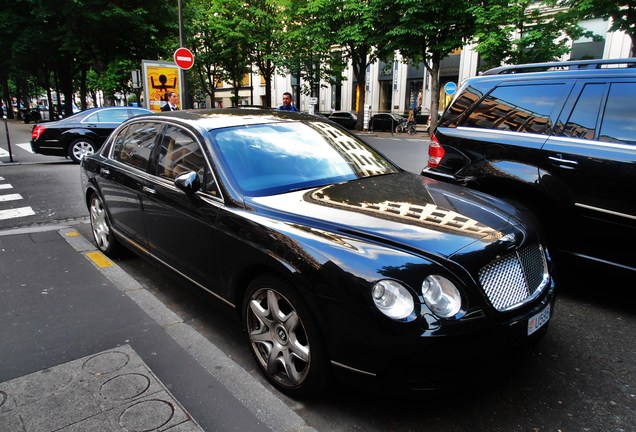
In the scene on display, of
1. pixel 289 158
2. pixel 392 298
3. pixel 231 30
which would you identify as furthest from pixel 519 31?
pixel 392 298

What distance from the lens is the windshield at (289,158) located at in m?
3.16

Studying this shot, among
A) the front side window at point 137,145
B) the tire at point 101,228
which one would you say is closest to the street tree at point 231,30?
the tire at point 101,228

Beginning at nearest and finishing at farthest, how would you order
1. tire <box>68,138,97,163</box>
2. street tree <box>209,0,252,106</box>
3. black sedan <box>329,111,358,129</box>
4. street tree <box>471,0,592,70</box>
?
tire <box>68,138,97,163</box> → street tree <box>471,0,592,70</box> → street tree <box>209,0,252,106</box> → black sedan <box>329,111,358,129</box>

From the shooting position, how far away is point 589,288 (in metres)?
4.25

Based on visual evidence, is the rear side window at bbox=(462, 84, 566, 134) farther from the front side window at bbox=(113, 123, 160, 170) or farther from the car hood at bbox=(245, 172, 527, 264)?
the front side window at bbox=(113, 123, 160, 170)

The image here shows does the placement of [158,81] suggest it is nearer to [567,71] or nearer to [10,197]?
[10,197]

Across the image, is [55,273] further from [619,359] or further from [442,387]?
[619,359]

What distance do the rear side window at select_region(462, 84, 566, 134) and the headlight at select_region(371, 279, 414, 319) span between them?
2622 mm

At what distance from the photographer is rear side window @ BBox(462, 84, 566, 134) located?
13.2 ft

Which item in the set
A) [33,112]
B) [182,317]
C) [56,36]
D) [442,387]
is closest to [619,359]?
[442,387]

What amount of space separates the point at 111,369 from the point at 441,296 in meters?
2.10

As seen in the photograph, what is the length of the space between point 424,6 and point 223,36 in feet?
55.3

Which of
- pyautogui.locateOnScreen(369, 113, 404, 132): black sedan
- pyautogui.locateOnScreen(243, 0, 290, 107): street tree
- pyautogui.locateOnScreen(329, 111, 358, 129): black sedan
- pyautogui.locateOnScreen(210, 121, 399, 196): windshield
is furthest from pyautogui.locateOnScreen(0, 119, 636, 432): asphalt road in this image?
pyautogui.locateOnScreen(243, 0, 290, 107): street tree

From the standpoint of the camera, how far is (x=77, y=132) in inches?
504
